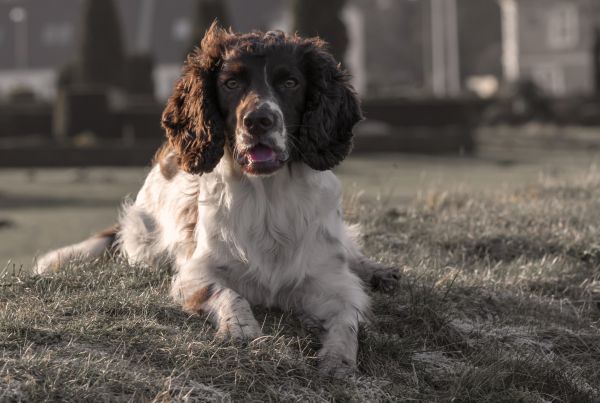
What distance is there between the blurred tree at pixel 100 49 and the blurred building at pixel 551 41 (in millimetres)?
27653

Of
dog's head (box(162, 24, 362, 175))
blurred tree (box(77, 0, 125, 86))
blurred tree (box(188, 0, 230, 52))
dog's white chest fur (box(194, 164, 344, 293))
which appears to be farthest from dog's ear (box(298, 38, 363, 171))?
blurred tree (box(77, 0, 125, 86))

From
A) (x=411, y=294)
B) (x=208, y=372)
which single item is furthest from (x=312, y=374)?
(x=411, y=294)

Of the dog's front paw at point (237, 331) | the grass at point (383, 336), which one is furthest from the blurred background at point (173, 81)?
the dog's front paw at point (237, 331)

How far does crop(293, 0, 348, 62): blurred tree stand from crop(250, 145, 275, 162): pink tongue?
60.7 feet

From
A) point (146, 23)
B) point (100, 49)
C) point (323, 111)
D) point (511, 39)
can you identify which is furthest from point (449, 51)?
point (323, 111)

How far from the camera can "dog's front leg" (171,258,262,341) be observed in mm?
4199

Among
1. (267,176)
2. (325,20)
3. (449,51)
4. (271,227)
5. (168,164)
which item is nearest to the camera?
(267,176)

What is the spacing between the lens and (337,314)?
4480 millimetres

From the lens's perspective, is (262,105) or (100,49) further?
(100,49)

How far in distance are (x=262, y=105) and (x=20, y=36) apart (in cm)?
5479

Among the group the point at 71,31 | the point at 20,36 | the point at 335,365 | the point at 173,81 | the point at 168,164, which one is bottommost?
the point at 335,365

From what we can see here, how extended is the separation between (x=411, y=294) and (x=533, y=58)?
1997 inches

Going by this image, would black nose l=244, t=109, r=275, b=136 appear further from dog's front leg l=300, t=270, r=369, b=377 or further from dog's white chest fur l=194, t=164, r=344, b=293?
dog's front leg l=300, t=270, r=369, b=377

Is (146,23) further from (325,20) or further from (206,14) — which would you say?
(325,20)
